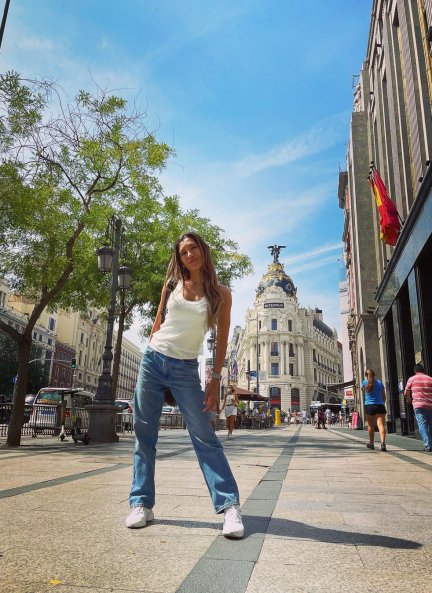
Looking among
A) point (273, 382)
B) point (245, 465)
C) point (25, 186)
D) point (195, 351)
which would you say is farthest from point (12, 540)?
point (273, 382)

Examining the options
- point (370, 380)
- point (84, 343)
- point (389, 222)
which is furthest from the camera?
point (84, 343)

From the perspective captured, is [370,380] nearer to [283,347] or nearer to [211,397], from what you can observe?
[211,397]

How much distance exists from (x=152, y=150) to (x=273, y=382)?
213 feet

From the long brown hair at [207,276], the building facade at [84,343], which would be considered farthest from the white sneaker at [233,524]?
the building facade at [84,343]

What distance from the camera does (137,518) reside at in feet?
8.30

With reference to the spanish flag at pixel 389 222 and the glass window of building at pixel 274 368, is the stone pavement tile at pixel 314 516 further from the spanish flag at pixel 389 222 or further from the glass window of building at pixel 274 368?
the glass window of building at pixel 274 368

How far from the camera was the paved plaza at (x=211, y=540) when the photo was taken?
5.63 ft

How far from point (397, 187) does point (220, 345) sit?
15.0 metres

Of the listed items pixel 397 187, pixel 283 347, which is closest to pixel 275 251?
pixel 283 347

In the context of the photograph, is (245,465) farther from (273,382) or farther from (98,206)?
(273,382)

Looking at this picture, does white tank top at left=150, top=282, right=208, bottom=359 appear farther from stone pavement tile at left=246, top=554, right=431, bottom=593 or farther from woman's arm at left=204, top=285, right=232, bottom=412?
stone pavement tile at left=246, top=554, right=431, bottom=593

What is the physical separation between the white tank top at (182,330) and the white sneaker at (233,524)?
2.94 feet

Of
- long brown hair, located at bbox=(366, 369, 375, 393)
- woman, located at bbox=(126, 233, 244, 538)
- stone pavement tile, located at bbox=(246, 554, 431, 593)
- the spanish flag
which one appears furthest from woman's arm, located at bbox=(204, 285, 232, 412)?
the spanish flag

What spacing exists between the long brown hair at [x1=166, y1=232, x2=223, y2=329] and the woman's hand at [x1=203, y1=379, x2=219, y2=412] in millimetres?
385
